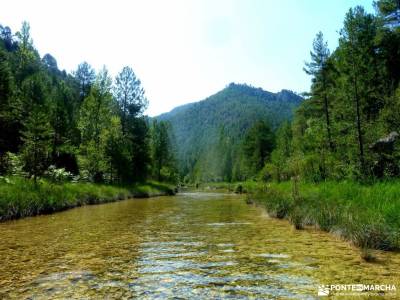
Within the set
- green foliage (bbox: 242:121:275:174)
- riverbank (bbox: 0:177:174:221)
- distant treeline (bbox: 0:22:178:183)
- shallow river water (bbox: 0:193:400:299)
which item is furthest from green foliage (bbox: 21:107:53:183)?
green foliage (bbox: 242:121:275:174)

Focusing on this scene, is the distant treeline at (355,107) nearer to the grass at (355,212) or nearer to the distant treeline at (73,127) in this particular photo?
the grass at (355,212)

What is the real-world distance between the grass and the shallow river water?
50 cm

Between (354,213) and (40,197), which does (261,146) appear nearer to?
(40,197)

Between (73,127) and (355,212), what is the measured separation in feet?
169

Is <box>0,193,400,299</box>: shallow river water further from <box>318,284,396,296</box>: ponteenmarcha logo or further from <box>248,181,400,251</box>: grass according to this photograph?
<box>248,181,400,251</box>: grass

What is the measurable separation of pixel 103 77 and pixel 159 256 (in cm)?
4452

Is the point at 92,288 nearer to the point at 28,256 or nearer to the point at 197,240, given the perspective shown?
the point at 28,256

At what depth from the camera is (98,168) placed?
43094 mm

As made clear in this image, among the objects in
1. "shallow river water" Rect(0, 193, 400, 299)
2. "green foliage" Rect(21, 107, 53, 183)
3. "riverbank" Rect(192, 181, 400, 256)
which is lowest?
"shallow river water" Rect(0, 193, 400, 299)

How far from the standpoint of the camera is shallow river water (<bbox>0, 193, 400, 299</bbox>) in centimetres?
708

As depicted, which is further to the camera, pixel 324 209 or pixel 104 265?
pixel 324 209

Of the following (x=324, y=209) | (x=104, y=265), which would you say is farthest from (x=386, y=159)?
(x=104, y=265)

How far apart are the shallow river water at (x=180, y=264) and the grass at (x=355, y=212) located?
498 mm

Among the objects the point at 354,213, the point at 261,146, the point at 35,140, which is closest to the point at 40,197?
the point at 35,140
